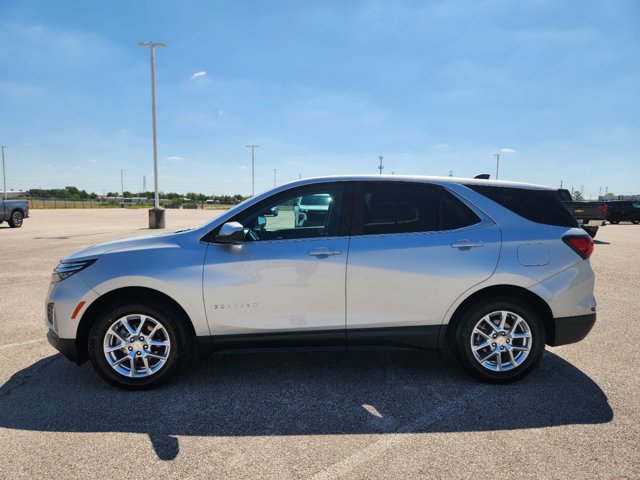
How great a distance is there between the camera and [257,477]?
246 cm

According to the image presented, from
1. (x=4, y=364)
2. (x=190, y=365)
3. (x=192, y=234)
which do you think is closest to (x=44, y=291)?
(x=4, y=364)

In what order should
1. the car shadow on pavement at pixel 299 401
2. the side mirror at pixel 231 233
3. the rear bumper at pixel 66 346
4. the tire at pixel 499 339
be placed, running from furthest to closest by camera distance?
the tire at pixel 499 339, the rear bumper at pixel 66 346, the side mirror at pixel 231 233, the car shadow on pavement at pixel 299 401

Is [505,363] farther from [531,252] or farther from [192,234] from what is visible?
[192,234]

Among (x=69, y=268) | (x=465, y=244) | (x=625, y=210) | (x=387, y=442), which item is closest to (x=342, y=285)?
(x=465, y=244)

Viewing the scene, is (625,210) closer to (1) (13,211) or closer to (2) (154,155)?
(2) (154,155)

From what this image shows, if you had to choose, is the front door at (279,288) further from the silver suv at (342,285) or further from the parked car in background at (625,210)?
the parked car in background at (625,210)

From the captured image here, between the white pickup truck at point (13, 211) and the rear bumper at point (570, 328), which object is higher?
the white pickup truck at point (13, 211)

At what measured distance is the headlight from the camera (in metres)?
3.56

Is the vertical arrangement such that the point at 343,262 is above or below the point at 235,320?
above

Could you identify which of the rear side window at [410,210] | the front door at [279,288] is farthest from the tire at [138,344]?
the rear side window at [410,210]

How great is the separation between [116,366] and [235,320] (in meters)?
1.03

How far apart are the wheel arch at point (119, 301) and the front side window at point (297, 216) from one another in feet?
2.65

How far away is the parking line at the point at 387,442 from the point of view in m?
2.51

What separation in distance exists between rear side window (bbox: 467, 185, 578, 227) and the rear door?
272mm
